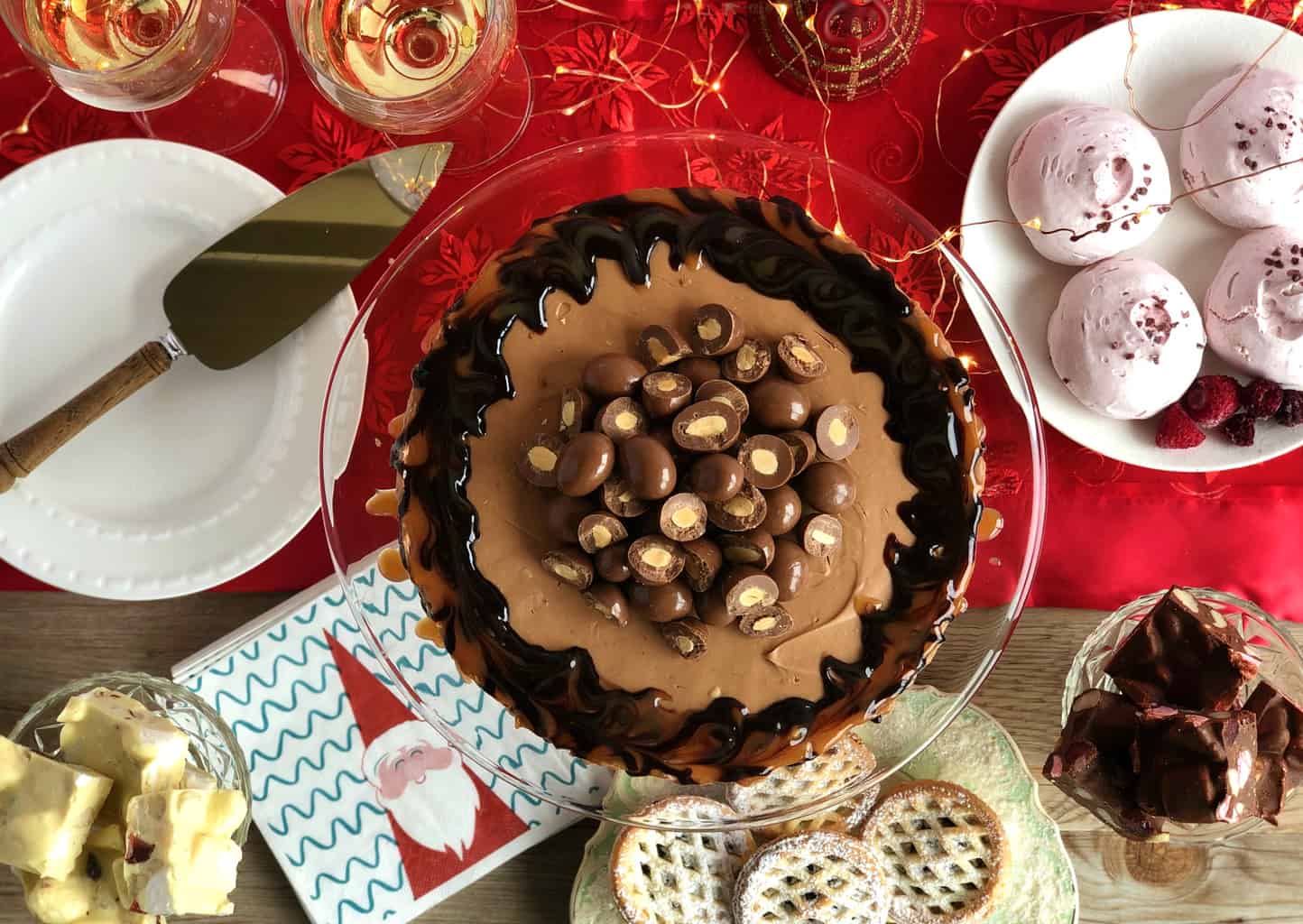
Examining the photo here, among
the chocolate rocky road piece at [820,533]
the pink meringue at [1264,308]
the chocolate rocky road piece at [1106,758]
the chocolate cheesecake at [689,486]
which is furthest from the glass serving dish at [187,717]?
the pink meringue at [1264,308]

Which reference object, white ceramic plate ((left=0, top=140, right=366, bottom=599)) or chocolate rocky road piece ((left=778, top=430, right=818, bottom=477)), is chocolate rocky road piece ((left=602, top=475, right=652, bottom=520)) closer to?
chocolate rocky road piece ((left=778, top=430, right=818, bottom=477))

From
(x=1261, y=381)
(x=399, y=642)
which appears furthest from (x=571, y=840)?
(x=1261, y=381)

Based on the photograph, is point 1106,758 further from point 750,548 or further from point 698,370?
point 698,370

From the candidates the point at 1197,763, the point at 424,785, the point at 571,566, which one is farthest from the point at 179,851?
the point at 1197,763

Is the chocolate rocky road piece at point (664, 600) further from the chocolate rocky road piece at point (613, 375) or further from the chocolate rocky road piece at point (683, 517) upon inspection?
the chocolate rocky road piece at point (613, 375)

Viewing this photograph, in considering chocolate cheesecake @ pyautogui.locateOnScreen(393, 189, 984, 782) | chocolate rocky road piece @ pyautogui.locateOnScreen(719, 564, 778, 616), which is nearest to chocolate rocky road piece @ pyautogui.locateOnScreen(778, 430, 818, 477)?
chocolate cheesecake @ pyautogui.locateOnScreen(393, 189, 984, 782)

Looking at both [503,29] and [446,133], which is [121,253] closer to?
[446,133]
